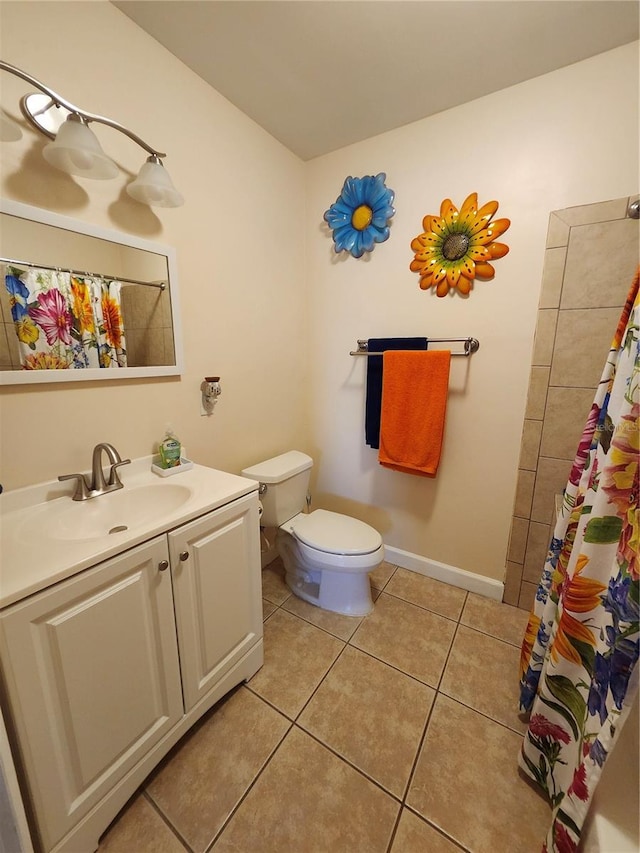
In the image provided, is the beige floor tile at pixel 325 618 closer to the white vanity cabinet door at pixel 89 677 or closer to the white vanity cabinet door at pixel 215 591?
the white vanity cabinet door at pixel 215 591

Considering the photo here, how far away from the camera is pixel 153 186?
108 centimetres

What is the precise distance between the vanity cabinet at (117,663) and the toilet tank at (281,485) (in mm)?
429

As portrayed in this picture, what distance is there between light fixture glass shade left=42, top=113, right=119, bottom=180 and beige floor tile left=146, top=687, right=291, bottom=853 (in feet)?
5.99

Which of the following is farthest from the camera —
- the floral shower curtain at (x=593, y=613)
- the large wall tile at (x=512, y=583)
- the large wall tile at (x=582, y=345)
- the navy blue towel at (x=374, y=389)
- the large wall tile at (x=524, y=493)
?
the navy blue towel at (x=374, y=389)

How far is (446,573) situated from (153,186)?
7.21 ft

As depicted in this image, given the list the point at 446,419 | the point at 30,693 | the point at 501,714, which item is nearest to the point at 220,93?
the point at 446,419

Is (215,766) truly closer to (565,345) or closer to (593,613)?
(593,613)

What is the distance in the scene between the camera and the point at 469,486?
5.56ft

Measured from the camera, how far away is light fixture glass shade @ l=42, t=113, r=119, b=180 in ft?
2.91

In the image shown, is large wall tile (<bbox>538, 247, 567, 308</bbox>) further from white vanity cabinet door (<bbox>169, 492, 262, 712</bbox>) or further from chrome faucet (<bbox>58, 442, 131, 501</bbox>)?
chrome faucet (<bbox>58, 442, 131, 501</bbox>)

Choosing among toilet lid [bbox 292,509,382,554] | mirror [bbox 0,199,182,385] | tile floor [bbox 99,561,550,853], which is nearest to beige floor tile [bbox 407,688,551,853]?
tile floor [bbox 99,561,550,853]

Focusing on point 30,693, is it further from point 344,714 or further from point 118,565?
point 344,714

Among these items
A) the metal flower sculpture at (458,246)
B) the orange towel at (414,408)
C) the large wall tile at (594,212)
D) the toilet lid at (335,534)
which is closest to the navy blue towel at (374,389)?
the orange towel at (414,408)

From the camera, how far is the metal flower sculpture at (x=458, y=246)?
1.43m
